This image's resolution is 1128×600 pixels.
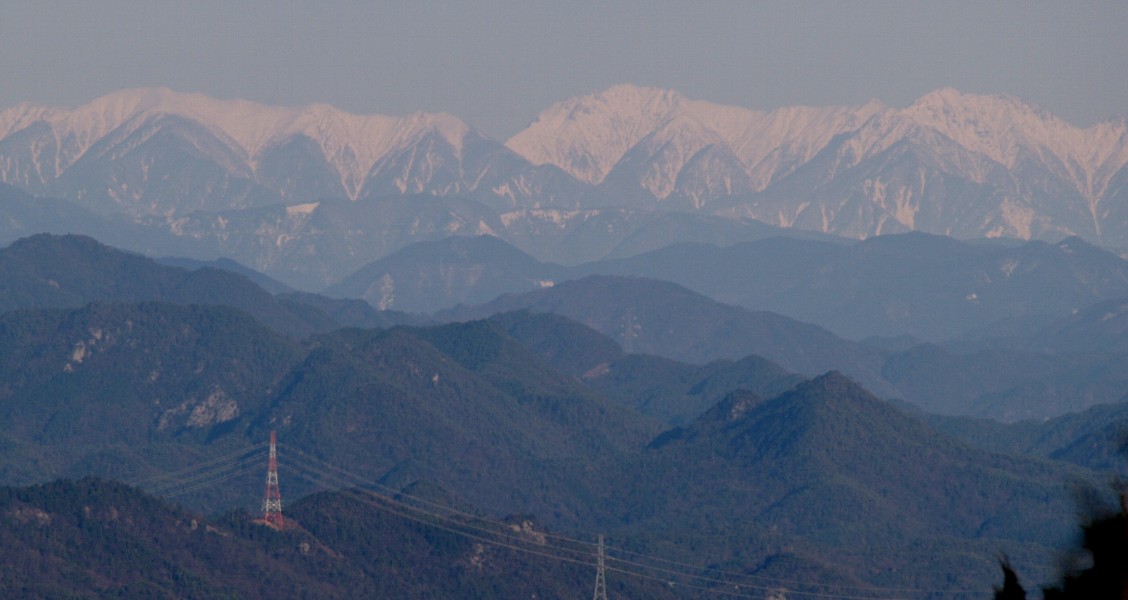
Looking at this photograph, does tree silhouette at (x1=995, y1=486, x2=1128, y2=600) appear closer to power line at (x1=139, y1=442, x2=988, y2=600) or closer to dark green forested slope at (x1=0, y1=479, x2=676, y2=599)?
dark green forested slope at (x1=0, y1=479, x2=676, y2=599)

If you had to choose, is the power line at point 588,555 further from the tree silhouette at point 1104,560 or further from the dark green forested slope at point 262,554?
the tree silhouette at point 1104,560

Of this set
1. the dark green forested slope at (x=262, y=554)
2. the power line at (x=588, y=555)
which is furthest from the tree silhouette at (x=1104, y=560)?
the power line at (x=588, y=555)

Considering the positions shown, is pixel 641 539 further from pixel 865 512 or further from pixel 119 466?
pixel 119 466

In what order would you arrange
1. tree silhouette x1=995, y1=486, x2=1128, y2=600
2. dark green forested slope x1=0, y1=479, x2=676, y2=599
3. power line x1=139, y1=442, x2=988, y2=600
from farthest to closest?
power line x1=139, y1=442, x2=988, y2=600 < dark green forested slope x1=0, y1=479, x2=676, y2=599 < tree silhouette x1=995, y1=486, x2=1128, y2=600

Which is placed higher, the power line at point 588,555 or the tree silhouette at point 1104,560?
the tree silhouette at point 1104,560

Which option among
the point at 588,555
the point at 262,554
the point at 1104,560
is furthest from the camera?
the point at 588,555

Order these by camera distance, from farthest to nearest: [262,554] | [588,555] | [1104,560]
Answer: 1. [588,555]
2. [262,554]
3. [1104,560]

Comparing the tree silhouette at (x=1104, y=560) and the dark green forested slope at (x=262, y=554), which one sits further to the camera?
the dark green forested slope at (x=262, y=554)

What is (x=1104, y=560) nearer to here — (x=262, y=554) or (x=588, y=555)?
(x=262, y=554)

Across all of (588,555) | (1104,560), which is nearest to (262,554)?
(588,555)

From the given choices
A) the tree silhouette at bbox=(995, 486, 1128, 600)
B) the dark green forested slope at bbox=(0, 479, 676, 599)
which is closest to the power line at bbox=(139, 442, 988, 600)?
the dark green forested slope at bbox=(0, 479, 676, 599)

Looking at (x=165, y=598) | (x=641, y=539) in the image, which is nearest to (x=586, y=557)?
(x=641, y=539)

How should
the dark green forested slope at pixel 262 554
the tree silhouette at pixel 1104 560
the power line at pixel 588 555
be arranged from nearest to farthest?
the tree silhouette at pixel 1104 560 < the dark green forested slope at pixel 262 554 < the power line at pixel 588 555
